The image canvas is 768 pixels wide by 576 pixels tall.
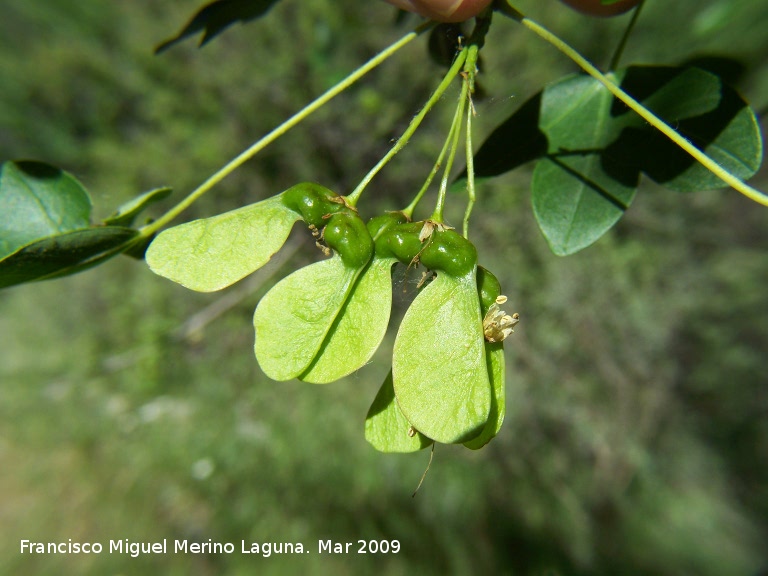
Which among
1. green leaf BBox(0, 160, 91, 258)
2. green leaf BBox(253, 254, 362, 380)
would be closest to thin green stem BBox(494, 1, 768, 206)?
green leaf BBox(253, 254, 362, 380)

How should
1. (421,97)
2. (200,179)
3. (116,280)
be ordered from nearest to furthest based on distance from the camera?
(421,97) < (200,179) < (116,280)

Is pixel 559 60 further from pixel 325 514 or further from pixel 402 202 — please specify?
pixel 325 514

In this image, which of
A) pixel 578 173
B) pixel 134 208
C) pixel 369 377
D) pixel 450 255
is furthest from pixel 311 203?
pixel 369 377

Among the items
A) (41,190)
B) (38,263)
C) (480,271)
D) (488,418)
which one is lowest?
(488,418)

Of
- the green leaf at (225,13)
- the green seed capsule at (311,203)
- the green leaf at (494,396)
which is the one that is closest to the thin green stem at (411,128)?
the green seed capsule at (311,203)

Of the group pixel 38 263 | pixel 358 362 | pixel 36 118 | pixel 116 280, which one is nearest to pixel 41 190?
pixel 38 263

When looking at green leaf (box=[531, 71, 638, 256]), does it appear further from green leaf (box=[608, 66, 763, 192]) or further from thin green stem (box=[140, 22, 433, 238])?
thin green stem (box=[140, 22, 433, 238])
